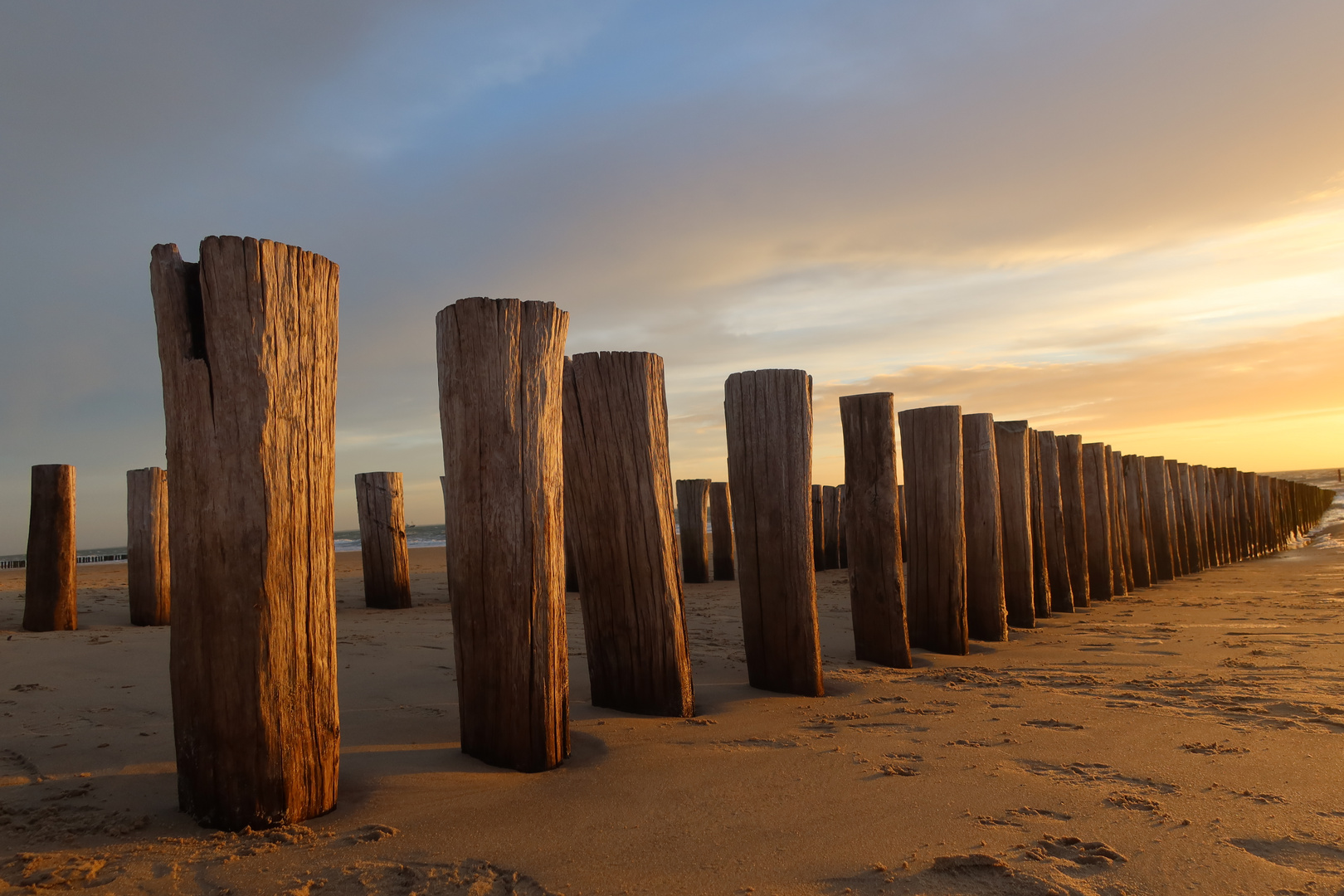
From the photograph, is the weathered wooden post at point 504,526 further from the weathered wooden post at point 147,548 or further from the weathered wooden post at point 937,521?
the weathered wooden post at point 147,548

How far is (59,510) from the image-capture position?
7.25m

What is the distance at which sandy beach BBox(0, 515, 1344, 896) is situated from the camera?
7.26 feet

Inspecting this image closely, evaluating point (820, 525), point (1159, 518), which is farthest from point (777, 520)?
point (1159, 518)

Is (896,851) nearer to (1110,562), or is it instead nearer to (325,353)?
(325,353)

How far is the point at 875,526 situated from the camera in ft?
16.9

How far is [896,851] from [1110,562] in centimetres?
895

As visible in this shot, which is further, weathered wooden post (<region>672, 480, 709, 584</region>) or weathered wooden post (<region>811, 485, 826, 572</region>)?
weathered wooden post (<region>811, 485, 826, 572</region>)

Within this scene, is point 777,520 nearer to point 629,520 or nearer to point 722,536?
point 629,520

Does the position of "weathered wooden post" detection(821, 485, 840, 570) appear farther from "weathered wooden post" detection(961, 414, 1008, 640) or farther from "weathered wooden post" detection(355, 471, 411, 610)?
"weathered wooden post" detection(961, 414, 1008, 640)

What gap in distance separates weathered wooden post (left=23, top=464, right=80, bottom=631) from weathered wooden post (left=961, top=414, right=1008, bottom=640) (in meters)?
7.43

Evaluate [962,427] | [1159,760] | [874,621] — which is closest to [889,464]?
[874,621]

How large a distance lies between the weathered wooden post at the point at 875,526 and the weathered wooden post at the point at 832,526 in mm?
9136

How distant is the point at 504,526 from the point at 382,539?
22.2ft

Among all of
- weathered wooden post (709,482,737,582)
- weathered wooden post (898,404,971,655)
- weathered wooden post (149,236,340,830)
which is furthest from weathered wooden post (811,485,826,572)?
weathered wooden post (149,236,340,830)
